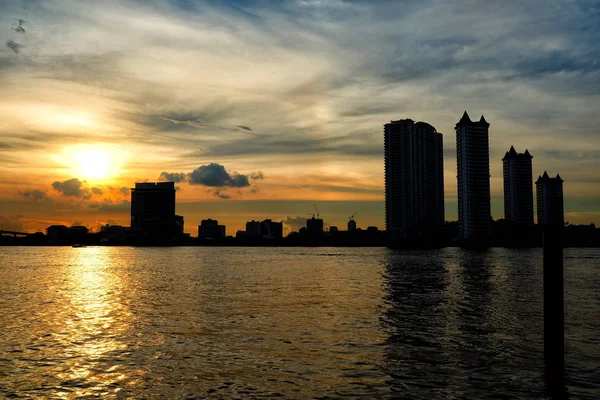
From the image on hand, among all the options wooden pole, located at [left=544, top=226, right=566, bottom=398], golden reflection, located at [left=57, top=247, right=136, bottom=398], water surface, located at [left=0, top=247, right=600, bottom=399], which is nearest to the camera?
water surface, located at [left=0, top=247, right=600, bottom=399]

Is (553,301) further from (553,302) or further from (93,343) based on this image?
(93,343)

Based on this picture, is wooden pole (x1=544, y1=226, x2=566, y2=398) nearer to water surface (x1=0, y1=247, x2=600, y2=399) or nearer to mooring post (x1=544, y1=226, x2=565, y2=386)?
mooring post (x1=544, y1=226, x2=565, y2=386)

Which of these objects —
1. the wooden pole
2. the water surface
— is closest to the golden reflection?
the water surface

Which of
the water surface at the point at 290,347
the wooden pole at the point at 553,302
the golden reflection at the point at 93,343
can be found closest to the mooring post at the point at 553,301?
the wooden pole at the point at 553,302

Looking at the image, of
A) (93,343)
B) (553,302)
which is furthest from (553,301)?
(93,343)

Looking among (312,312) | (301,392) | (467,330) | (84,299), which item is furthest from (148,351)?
(84,299)

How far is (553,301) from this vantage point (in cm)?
2919

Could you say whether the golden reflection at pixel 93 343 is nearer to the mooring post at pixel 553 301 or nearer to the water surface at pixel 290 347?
the water surface at pixel 290 347

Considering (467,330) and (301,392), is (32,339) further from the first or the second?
(467,330)

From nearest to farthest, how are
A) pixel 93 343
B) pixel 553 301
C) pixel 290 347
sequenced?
pixel 553 301
pixel 290 347
pixel 93 343

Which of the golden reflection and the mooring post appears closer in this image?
the golden reflection

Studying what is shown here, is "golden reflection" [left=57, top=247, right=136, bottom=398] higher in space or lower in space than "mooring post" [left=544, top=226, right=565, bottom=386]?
lower

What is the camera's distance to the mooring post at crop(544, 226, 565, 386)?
28.7 meters

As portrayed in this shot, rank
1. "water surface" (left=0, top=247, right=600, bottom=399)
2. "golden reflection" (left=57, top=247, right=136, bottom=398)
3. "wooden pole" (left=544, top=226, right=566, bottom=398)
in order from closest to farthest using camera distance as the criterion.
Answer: "water surface" (left=0, top=247, right=600, bottom=399) → "golden reflection" (left=57, top=247, right=136, bottom=398) → "wooden pole" (left=544, top=226, right=566, bottom=398)
